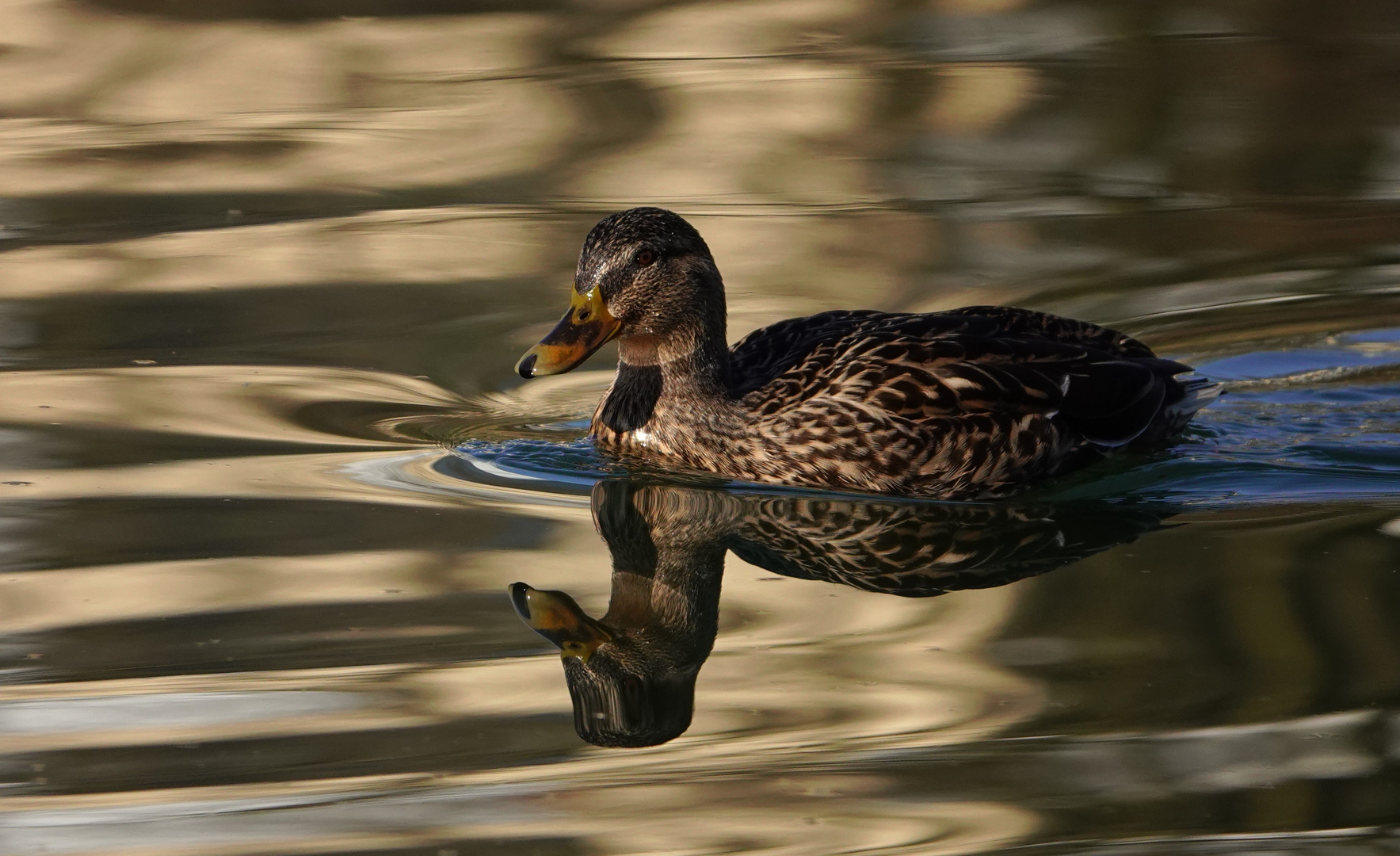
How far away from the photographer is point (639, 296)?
8023 mm

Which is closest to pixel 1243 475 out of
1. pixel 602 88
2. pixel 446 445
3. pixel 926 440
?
pixel 926 440

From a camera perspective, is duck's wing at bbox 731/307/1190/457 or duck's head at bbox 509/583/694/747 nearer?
duck's head at bbox 509/583/694/747

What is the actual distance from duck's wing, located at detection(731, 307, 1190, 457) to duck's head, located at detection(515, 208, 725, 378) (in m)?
0.39

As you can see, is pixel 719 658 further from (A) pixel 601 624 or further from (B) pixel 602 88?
(B) pixel 602 88

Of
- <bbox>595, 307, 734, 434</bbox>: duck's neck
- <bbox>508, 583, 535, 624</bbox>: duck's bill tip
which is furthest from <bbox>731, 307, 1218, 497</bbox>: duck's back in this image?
<bbox>508, 583, 535, 624</bbox>: duck's bill tip

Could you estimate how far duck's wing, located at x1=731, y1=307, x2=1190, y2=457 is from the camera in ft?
25.6

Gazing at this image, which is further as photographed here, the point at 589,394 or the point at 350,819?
the point at 589,394

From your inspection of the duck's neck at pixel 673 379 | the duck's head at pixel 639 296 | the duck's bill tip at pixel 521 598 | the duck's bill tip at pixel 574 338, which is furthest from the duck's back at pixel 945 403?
the duck's bill tip at pixel 521 598

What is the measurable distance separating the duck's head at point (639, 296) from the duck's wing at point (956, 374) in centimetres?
39

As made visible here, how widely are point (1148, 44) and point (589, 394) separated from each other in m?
8.33

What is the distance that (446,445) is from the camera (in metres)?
8.51

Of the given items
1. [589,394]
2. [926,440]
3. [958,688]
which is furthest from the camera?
[589,394]

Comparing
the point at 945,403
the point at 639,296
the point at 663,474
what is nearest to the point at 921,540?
the point at 945,403

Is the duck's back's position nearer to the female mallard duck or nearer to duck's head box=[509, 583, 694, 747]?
the female mallard duck
